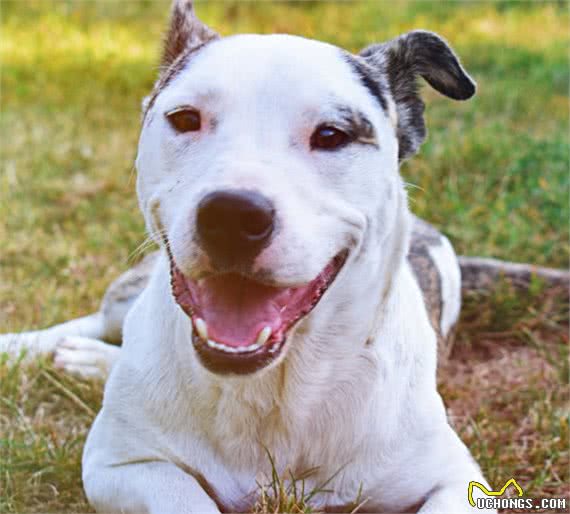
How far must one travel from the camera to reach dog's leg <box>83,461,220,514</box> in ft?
9.44

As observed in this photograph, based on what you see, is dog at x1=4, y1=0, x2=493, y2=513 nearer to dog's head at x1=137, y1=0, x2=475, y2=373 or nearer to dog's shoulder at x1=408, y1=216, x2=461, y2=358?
dog's head at x1=137, y1=0, x2=475, y2=373

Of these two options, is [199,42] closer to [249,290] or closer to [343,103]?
[343,103]

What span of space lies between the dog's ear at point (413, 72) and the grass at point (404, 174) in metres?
1.21

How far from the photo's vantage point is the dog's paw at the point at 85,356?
427cm

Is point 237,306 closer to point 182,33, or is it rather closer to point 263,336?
point 263,336

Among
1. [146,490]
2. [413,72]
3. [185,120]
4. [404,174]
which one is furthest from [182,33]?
[404,174]

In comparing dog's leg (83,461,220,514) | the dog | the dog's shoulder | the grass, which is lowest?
the grass

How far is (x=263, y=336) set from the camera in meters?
2.69

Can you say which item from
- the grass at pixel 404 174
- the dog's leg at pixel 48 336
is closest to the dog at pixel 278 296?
the grass at pixel 404 174

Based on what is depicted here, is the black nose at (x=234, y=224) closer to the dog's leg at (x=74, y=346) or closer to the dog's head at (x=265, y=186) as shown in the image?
the dog's head at (x=265, y=186)

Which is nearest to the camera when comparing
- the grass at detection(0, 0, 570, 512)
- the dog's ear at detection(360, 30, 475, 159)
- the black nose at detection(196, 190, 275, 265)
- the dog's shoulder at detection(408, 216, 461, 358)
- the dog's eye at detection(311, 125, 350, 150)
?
the black nose at detection(196, 190, 275, 265)

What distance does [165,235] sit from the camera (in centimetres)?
288

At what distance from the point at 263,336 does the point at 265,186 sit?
0.44m

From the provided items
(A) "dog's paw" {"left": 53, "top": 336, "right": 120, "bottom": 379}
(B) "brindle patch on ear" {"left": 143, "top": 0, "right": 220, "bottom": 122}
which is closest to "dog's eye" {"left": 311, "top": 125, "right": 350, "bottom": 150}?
(B) "brindle patch on ear" {"left": 143, "top": 0, "right": 220, "bottom": 122}
